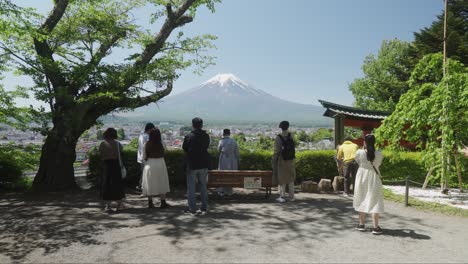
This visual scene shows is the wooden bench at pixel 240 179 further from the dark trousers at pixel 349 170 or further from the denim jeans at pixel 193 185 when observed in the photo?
the dark trousers at pixel 349 170

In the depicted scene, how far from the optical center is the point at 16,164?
12266mm

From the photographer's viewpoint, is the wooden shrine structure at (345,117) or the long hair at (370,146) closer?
the long hair at (370,146)

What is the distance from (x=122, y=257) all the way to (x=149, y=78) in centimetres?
723

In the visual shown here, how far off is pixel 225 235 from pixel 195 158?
195cm

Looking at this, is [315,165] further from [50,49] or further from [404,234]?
[50,49]

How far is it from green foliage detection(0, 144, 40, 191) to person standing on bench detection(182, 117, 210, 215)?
257 inches

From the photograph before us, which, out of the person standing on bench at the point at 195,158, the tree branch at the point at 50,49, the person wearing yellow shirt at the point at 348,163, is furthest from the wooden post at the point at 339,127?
the tree branch at the point at 50,49

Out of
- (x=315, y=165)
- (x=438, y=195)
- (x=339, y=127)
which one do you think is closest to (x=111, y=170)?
(x=315, y=165)

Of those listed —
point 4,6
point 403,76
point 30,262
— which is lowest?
point 30,262

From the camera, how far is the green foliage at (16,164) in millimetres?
11477

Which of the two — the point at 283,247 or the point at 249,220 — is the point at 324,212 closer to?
the point at 249,220

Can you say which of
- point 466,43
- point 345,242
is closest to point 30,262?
point 345,242

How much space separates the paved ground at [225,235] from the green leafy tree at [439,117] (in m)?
2.63

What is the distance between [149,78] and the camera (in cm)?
1126
